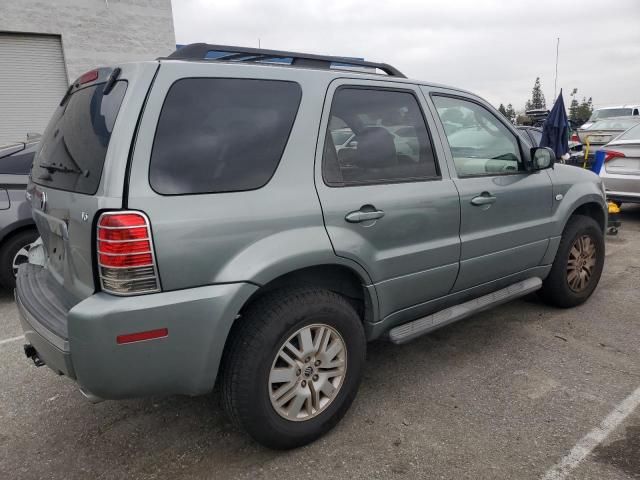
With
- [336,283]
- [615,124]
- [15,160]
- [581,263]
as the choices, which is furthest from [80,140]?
[615,124]

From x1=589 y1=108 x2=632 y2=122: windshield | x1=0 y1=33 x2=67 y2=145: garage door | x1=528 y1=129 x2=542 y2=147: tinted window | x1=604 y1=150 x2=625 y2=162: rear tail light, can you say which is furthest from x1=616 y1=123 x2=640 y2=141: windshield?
x1=0 y1=33 x2=67 y2=145: garage door

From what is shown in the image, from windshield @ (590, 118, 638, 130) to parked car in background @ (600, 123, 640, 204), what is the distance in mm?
5066

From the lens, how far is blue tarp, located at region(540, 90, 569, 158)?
897cm

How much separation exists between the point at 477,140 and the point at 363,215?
4.72 feet

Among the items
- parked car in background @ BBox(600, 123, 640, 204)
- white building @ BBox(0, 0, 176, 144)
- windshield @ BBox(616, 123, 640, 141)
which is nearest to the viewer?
parked car in background @ BBox(600, 123, 640, 204)

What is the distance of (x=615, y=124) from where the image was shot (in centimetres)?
1233

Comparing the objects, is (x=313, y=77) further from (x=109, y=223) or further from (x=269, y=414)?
(x=269, y=414)

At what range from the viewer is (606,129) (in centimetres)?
1215

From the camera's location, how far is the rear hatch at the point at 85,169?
→ 1948 mm

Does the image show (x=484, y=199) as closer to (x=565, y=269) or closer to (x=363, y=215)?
(x=363, y=215)

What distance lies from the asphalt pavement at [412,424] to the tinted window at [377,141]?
4.31ft

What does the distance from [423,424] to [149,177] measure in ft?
6.22

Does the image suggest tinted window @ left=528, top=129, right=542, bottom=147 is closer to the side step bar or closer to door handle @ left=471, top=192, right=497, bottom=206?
the side step bar

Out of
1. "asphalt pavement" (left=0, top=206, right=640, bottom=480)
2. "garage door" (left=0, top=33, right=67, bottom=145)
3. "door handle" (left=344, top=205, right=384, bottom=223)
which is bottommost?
"asphalt pavement" (left=0, top=206, right=640, bottom=480)
